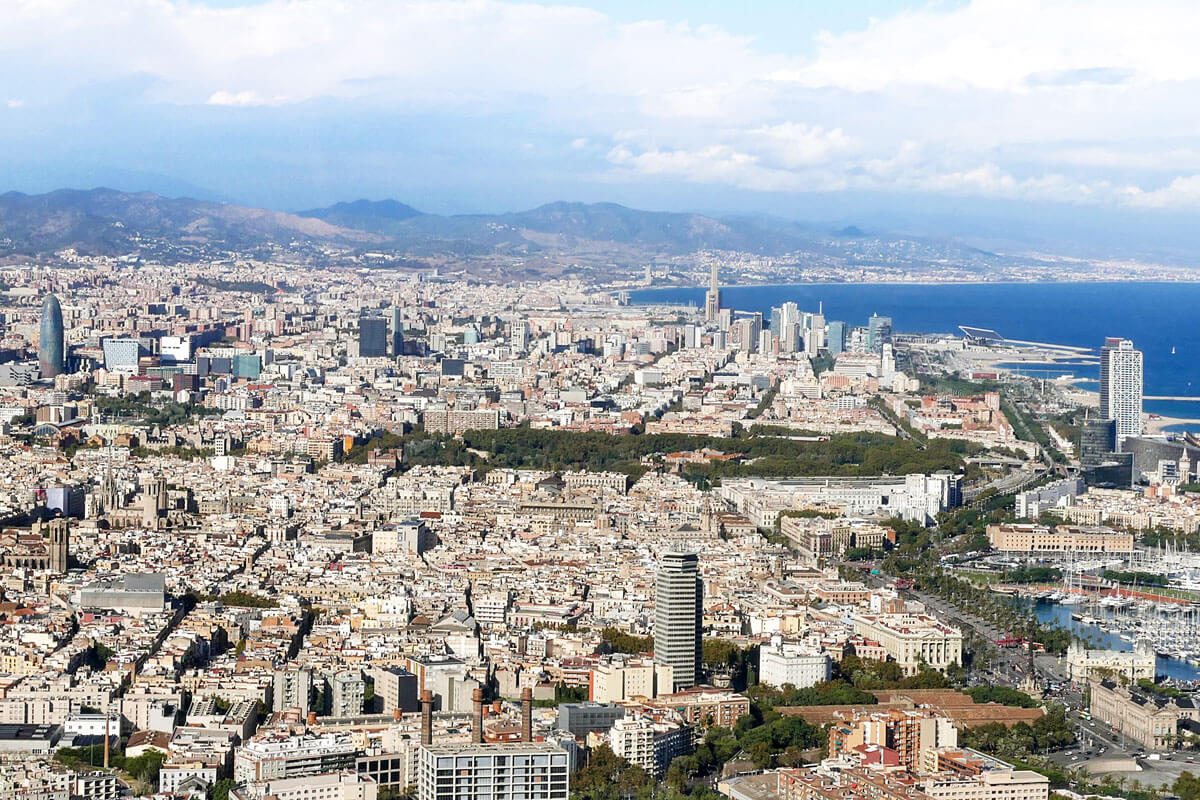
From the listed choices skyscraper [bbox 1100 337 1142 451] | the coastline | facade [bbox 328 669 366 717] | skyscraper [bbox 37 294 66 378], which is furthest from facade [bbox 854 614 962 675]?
the coastline

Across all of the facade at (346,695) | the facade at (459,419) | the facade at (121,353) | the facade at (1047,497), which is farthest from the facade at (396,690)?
the facade at (121,353)

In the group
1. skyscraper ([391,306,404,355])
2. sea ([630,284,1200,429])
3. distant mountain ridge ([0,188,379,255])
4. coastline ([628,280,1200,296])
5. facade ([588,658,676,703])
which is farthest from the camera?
distant mountain ridge ([0,188,379,255])

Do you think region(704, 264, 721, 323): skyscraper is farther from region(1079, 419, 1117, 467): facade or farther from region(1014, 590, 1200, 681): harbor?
region(1014, 590, 1200, 681): harbor

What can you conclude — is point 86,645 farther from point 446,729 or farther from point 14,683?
point 446,729

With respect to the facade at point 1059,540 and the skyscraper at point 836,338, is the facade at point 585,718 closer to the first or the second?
the facade at point 1059,540

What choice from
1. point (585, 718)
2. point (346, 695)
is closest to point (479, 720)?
point (585, 718)

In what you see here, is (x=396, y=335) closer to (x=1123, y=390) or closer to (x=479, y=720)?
(x=1123, y=390)

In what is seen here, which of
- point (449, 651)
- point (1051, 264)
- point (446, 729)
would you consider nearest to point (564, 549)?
point (449, 651)
